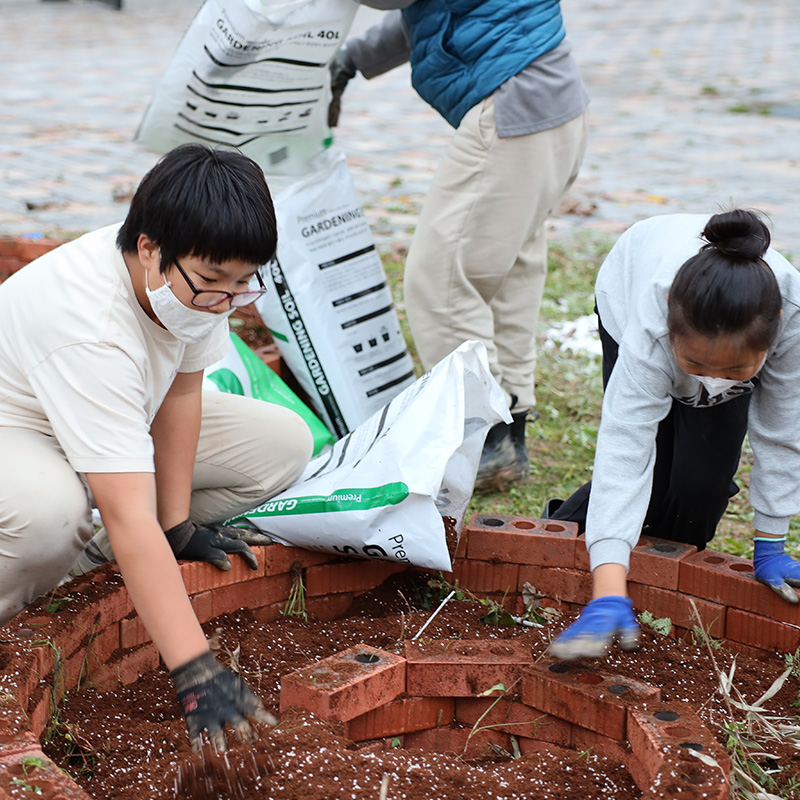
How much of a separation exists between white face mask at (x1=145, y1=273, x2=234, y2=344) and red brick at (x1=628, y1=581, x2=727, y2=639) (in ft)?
3.77

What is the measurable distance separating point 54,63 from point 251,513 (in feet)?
32.6

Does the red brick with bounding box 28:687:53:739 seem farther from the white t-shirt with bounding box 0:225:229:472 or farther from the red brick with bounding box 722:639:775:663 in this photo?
the red brick with bounding box 722:639:775:663

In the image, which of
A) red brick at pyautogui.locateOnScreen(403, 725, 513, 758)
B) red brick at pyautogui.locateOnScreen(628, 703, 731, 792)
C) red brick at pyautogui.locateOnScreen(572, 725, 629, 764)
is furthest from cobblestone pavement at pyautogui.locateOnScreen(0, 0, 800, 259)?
red brick at pyautogui.locateOnScreen(628, 703, 731, 792)

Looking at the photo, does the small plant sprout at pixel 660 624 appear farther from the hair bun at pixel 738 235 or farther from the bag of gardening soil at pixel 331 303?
the bag of gardening soil at pixel 331 303

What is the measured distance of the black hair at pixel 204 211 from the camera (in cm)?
186

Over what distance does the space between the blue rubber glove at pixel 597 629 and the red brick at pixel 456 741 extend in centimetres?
25

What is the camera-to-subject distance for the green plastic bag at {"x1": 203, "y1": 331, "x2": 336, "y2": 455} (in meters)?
3.12

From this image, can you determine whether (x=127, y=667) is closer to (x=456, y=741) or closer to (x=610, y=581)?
(x=456, y=741)

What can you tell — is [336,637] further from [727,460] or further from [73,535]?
[727,460]

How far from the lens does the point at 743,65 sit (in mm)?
11547

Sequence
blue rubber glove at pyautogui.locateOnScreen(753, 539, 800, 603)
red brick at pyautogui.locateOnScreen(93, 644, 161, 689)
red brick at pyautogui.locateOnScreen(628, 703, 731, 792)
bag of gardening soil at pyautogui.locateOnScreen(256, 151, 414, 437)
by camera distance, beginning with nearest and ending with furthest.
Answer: red brick at pyautogui.locateOnScreen(628, 703, 731, 792) < red brick at pyautogui.locateOnScreen(93, 644, 161, 689) < blue rubber glove at pyautogui.locateOnScreen(753, 539, 800, 603) < bag of gardening soil at pyautogui.locateOnScreen(256, 151, 414, 437)

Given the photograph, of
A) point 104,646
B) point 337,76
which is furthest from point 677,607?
point 337,76

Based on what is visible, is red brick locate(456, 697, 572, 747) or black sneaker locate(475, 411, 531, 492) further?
black sneaker locate(475, 411, 531, 492)

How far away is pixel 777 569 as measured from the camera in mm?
2266
